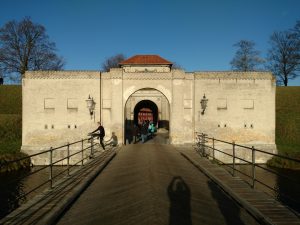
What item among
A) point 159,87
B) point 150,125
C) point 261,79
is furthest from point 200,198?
point 150,125

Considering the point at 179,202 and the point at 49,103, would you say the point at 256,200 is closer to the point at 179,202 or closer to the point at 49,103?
the point at 179,202

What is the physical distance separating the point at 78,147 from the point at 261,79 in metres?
13.0

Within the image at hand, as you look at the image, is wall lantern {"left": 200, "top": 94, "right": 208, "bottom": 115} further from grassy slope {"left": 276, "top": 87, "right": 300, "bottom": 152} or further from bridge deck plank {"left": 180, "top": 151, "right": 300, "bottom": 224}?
bridge deck plank {"left": 180, "top": 151, "right": 300, "bottom": 224}

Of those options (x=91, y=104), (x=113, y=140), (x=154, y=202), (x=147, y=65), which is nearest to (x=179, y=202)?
(x=154, y=202)

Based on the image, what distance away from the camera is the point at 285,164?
2017 cm

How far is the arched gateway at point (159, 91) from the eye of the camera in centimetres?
1941

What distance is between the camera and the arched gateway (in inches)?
764

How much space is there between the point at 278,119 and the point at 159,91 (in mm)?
15962

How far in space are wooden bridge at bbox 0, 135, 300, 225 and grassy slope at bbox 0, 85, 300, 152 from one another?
15.0 metres

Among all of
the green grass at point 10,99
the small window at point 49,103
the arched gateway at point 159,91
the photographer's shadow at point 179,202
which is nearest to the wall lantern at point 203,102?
the arched gateway at point 159,91

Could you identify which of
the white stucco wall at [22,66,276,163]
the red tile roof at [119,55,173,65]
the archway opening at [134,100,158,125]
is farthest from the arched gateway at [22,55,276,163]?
the archway opening at [134,100,158,125]

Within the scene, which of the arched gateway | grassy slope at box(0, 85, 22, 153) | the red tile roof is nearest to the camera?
the arched gateway

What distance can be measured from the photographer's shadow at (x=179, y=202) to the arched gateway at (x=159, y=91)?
10.9 m

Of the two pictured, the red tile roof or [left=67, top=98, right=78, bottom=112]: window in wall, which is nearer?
[left=67, top=98, right=78, bottom=112]: window in wall
